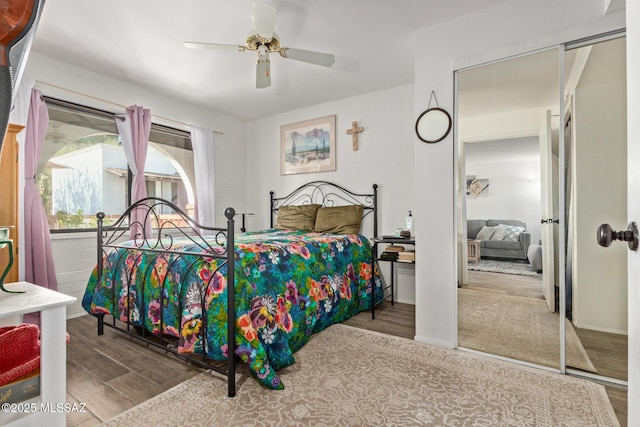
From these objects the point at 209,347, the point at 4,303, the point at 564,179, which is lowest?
the point at 209,347

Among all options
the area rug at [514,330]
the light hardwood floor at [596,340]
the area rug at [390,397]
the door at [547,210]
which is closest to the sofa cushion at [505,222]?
the door at [547,210]

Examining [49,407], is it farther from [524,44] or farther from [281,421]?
[524,44]

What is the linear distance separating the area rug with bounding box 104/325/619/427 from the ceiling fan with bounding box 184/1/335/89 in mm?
2144

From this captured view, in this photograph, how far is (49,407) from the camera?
0.91 metres

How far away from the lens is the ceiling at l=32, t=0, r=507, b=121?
90.0 inches

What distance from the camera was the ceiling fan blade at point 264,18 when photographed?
211cm

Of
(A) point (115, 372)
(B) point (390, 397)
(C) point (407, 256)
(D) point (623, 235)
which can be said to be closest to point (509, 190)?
(C) point (407, 256)

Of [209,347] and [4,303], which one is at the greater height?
[4,303]

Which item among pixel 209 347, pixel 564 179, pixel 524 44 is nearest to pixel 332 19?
pixel 524 44

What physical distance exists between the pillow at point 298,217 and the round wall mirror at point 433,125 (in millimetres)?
1809

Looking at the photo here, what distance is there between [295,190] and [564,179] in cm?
303

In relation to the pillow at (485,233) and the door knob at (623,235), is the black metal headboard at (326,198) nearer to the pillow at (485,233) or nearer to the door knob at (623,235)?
the pillow at (485,233)

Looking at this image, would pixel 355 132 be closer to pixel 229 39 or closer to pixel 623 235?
pixel 229 39

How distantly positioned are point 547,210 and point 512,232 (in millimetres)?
251
